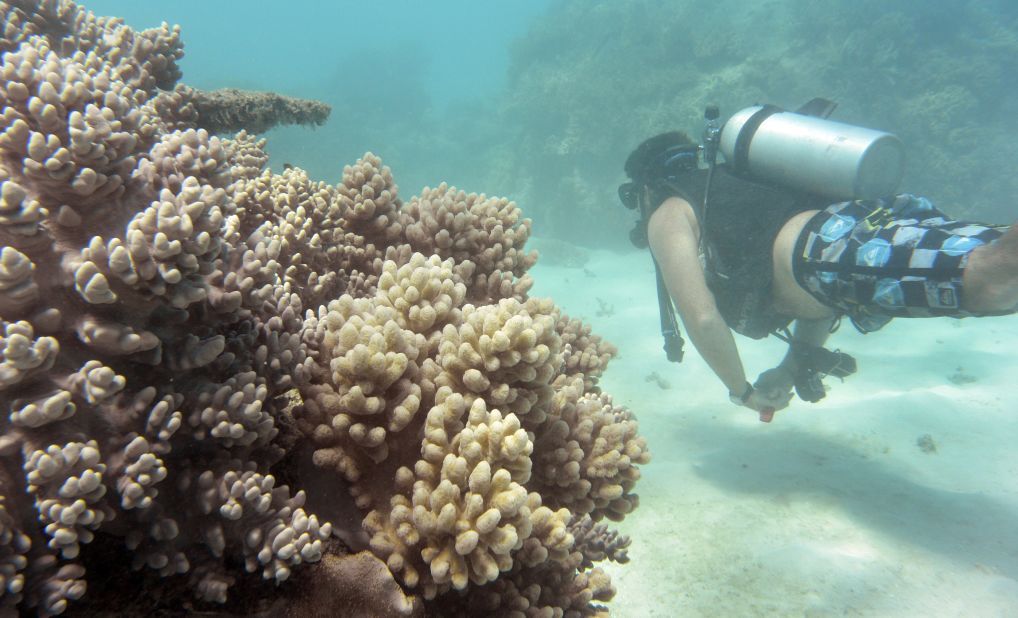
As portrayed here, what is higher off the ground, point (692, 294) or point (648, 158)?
point (648, 158)

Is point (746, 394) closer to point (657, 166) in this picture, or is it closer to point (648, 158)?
point (657, 166)

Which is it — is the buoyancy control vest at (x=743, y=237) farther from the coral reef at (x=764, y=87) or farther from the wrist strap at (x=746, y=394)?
the coral reef at (x=764, y=87)

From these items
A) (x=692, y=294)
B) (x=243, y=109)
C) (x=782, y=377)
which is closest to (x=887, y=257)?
(x=692, y=294)

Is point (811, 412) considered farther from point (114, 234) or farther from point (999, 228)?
point (114, 234)

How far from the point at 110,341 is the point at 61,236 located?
330 millimetres

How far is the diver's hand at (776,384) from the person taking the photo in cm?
570

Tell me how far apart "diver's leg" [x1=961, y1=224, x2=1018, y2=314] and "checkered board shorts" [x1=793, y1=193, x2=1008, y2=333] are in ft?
0.21

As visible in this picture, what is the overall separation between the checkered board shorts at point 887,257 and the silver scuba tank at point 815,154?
13.0 inches

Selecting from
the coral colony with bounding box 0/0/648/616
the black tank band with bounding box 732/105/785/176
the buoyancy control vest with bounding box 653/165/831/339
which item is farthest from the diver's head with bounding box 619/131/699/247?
the coral colony with bounding box 0/0/648/616

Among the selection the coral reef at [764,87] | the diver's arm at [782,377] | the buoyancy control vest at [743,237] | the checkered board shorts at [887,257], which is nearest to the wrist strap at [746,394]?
the diver's arm at [782,377]

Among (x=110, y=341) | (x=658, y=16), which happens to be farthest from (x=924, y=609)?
(x=658, y=16)

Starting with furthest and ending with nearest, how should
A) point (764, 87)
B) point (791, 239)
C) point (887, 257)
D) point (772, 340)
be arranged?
1. point (764, 87)
2. point (772, 340)
3. point (791, 239)
4. point (887, 257)

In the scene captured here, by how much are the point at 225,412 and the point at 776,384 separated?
5869mm

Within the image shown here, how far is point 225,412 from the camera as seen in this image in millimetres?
1429
